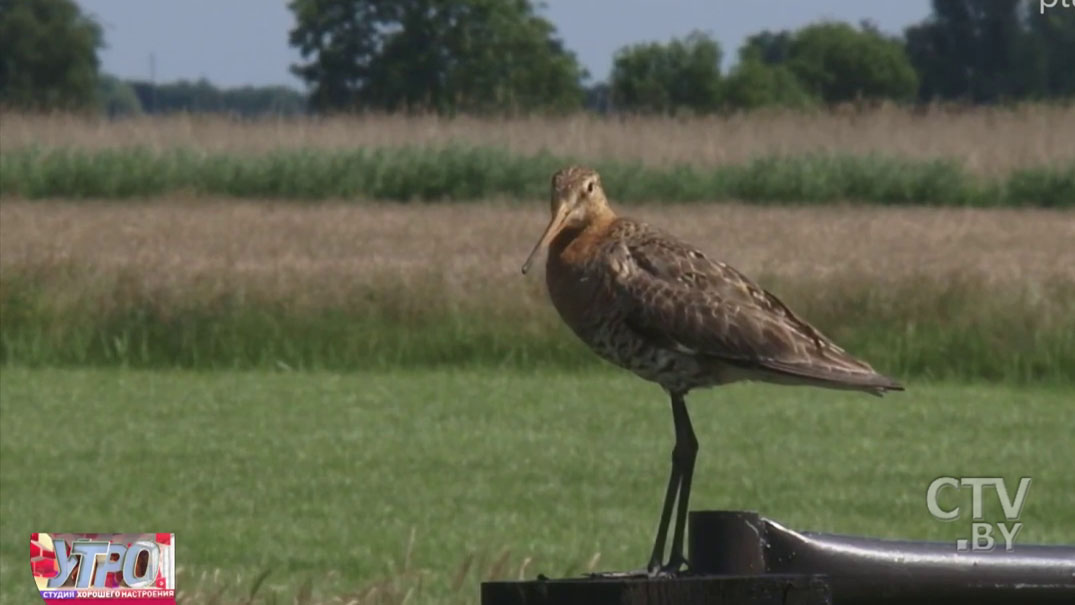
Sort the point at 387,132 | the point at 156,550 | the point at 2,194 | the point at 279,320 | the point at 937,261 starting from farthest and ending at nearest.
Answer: the point at 387,132 < the point at 2,194 < the point at 937,261 < the point at 279,320 < the point at 156,550

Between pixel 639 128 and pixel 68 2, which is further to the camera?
pixel 68 2

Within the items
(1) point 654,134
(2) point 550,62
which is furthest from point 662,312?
(2) point 550,62

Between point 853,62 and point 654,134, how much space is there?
101 ft

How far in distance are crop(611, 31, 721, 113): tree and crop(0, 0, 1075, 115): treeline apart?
38mm

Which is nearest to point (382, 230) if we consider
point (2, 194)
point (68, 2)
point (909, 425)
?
point (2, 194)

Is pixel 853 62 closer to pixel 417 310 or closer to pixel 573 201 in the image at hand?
pixel 417 310

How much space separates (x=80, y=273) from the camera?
558 inches

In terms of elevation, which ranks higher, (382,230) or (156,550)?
(156,550)

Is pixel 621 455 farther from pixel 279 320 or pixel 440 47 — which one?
pixel 440 47

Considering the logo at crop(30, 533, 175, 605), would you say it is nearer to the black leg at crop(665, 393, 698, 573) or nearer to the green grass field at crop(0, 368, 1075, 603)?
the black leg at crop(665, 393, 698, 573)

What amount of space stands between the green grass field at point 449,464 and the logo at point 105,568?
2.00 metres

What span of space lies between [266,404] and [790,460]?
2965 mm

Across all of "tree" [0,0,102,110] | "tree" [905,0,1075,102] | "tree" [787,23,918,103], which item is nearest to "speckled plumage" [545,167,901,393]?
"tree" [905,0,1075,102]

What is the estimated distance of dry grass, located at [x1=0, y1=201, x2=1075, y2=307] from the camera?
13.9 meters
